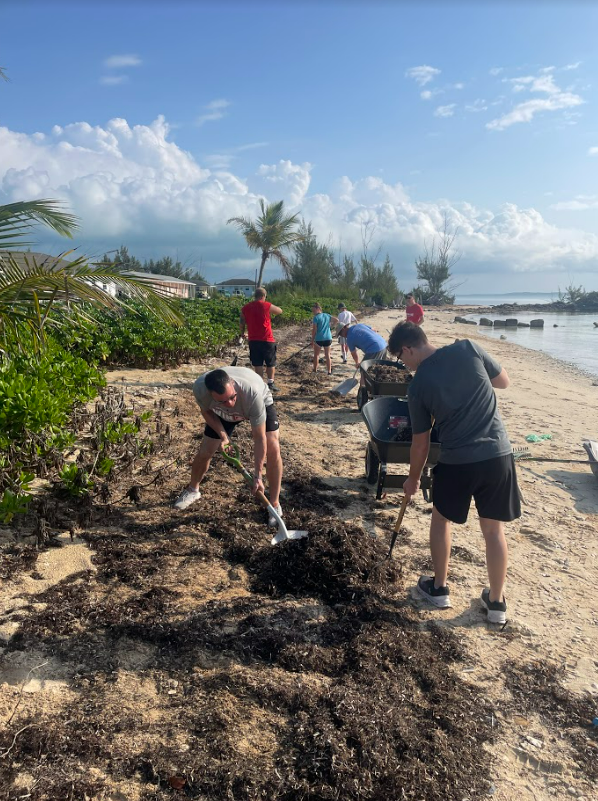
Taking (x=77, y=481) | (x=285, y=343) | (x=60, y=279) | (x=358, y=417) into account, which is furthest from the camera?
(x=285, y=343)

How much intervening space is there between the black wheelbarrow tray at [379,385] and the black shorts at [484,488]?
3.46 meters

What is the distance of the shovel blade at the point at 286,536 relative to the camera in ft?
13.4

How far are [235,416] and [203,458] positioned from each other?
1.96 feet

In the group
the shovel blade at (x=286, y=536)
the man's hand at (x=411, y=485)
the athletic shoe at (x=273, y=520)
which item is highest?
the man's hand at (x=411, y=485)

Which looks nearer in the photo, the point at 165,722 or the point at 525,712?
the point at 165,722

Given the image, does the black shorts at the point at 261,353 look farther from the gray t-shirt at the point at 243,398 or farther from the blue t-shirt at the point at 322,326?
the gray t-shirt at the point at 243,398

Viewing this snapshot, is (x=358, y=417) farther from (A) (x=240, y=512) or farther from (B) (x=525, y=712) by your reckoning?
(B) (x=525, y=712)

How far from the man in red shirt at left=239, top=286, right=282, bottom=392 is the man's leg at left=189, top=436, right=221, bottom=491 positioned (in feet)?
14.8

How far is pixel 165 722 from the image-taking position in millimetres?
2391

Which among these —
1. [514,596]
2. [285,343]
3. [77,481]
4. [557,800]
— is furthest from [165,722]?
[285,343]

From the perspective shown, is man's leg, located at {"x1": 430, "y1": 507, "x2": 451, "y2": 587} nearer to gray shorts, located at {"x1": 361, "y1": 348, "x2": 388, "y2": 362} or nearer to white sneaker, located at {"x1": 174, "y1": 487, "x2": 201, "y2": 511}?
white sneaker, located at {"x1": 174, "y1": 487, "x2": 201, "y2": 511}

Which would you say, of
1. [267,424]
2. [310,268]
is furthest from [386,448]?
[310,268]

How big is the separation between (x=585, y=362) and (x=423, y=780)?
814 inches

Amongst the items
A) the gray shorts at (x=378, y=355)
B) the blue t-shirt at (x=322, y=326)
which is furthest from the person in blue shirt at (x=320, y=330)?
the gray shorts at (x=378, y=355)
